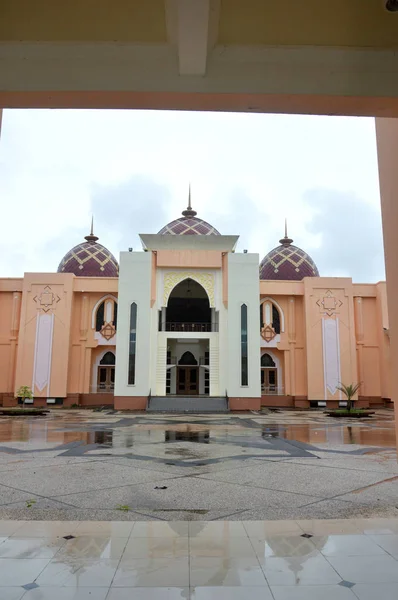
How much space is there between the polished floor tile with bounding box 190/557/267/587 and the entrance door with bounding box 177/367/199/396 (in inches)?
963

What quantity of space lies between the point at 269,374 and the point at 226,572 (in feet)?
82.1


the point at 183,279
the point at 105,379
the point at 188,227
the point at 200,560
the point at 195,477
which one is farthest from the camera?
the point at 188,227

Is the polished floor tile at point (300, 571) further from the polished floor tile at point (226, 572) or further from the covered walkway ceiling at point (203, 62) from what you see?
the covered walkway ceiling at point (203, 62)

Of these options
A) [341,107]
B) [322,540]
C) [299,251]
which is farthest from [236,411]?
[341,107]

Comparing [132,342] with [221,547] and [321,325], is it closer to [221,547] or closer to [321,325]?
[321,325]

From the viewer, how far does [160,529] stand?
406 cm

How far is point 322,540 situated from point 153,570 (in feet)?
4.52

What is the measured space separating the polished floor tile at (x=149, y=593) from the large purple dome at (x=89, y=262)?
2985cm

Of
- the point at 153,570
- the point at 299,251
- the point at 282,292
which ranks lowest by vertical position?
the point at 153,570

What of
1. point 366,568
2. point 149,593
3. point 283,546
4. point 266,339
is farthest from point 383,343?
point 149,593

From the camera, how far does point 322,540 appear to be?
3750mm

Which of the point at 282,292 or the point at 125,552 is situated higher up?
the point at 282,292

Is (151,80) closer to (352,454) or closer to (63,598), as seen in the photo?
(63,598)

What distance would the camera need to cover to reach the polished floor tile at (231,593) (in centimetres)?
272
